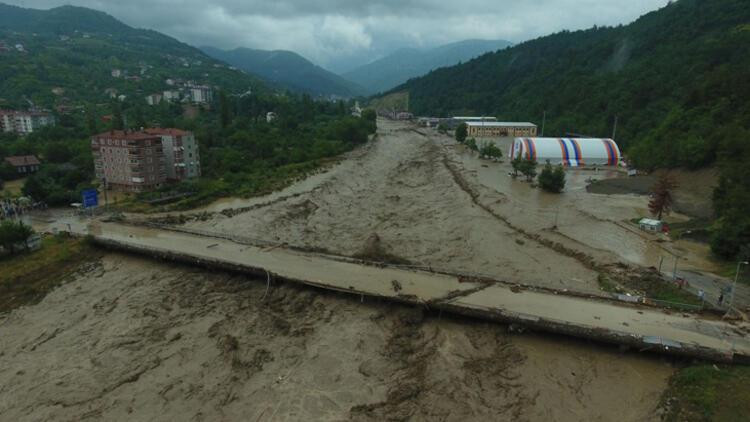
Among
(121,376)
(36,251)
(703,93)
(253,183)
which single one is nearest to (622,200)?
(703,93)

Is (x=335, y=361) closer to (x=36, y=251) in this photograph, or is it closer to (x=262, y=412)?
(x=262, y=412)

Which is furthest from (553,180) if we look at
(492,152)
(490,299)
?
(490,299)

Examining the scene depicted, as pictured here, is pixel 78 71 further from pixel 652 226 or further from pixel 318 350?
pixel 652 226

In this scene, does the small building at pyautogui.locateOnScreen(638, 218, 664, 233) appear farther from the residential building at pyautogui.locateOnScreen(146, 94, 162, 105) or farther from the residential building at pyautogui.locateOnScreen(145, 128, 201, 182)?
the residential building at pyautogui.locateOnScreen(146, 94, 162, 105)

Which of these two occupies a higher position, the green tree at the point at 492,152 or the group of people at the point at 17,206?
the green tree at the point at 492,152

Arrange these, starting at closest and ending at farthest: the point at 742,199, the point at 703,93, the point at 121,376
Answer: the point at 121,376 < the point at 742,199 < the point at 703,93

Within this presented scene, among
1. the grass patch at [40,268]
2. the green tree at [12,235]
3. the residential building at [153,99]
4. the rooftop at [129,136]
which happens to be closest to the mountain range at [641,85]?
the grass patch at [40,268]

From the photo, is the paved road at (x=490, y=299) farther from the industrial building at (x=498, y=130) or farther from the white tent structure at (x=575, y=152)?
the industrial building at (x=498, y=130)
